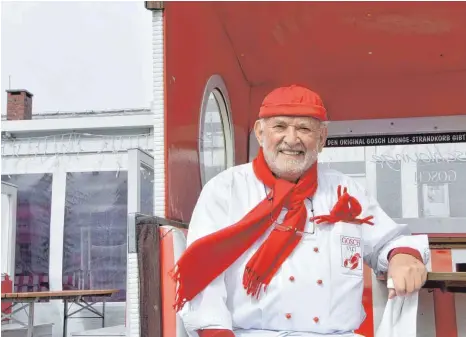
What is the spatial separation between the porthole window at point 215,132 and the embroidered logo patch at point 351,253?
111 centimetres

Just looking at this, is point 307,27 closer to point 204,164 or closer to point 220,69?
point 220,69

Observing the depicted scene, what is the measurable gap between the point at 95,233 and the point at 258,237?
769 centimetres

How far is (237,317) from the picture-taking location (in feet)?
6.60

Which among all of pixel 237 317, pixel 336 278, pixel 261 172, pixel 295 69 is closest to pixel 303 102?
pixel 261 172

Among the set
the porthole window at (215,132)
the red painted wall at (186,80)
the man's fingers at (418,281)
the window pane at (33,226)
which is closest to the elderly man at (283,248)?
the man's fingers at (418,281)

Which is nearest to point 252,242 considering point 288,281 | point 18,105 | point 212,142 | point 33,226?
point 288,281

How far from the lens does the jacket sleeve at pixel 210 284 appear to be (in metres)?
1.90

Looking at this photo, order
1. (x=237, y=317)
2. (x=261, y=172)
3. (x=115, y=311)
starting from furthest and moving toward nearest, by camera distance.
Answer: (x=115, y=311) → (x=261, y=172) → (x=237, y=317)

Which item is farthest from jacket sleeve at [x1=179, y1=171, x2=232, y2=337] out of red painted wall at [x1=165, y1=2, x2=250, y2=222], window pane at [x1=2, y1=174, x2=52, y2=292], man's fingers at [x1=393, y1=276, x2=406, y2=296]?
window pane at [x1=2, y1=174, x2=52, y2=292]

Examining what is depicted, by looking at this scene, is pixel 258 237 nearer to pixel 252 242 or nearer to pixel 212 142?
pixel 252 242

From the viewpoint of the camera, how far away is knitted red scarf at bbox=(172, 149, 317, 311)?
1927mm

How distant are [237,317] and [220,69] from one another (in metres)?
1.73

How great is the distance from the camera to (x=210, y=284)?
1947 mm

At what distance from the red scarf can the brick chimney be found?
393 inches
